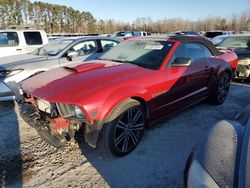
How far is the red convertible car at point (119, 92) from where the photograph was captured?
9.25 feet

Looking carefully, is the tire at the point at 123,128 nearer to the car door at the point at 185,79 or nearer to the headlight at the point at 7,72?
the car door at the point at 185,79

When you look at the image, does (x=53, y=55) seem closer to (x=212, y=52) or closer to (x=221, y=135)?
(x=212, y=52)

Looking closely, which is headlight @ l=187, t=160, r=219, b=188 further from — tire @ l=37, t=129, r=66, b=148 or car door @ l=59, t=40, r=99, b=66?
car door @ l=59, t=40, r=99, b=66

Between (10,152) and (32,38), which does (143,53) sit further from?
(32,38)

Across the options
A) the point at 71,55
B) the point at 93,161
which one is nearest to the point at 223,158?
the point at 93,161

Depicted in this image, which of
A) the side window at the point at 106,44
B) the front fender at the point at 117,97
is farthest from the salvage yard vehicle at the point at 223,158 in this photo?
the side window at the point at 106,44

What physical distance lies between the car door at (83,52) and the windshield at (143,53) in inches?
68.4

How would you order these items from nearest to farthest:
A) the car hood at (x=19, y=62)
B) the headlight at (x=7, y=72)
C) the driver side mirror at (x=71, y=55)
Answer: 1. the headlight at (x=7, y=72)
2. the car hood at (x=19, y=62)
3. the driver side mirror at (x=71, y=55)

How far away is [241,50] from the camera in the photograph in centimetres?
749

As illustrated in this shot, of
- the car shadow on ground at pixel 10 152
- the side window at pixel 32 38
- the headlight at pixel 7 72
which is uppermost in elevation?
the side window at pixel 32 38

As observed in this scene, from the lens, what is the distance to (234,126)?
2.01 meters

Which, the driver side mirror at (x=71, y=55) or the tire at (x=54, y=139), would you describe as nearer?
the tire at (x=54, y=139)

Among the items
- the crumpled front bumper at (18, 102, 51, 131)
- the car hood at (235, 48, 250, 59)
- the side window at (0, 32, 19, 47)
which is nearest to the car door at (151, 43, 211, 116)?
the crumpled front bumper at (18, 102, 51, 131)

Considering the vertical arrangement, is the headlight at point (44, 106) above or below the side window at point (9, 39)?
below
